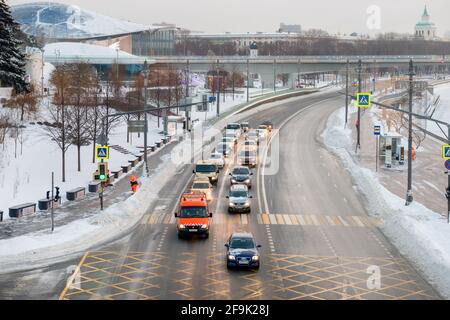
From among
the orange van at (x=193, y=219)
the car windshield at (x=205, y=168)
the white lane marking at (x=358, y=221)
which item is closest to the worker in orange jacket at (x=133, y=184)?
→ the car windshield at (x=205, y=168)

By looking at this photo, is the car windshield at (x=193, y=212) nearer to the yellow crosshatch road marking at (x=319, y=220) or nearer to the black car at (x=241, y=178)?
the yellow crosshatch road marking at (x=319, y=220)

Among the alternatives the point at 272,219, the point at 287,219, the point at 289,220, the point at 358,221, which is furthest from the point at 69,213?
the point at 358,221

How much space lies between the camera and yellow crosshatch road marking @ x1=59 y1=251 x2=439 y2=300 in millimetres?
26172

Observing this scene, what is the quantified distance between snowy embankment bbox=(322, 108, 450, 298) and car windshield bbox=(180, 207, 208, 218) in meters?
10.0

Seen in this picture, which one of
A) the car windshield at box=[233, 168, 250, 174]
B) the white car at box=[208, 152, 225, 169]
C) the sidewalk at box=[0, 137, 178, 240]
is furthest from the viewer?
the white car at box=[208, 152, 225, 169]

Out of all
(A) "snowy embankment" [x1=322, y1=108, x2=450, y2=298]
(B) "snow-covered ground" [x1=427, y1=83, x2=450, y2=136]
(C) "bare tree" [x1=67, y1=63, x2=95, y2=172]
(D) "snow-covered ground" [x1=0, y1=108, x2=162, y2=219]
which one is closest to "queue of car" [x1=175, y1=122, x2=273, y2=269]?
(A) "snowy embankment" [x1=322, y1=108, x2=450, y2=298]

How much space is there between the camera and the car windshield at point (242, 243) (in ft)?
99.2

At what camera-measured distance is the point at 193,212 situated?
36.2 metres

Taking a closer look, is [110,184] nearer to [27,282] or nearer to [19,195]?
[19,195]

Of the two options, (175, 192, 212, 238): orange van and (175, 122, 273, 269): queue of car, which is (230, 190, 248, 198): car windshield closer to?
(175, 122, 273, 269): queue of car

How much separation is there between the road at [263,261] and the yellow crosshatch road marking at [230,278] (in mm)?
40

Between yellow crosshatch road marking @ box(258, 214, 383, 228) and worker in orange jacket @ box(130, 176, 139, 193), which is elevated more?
worker in orange jacket @ box(130, 176, 139, 193)
